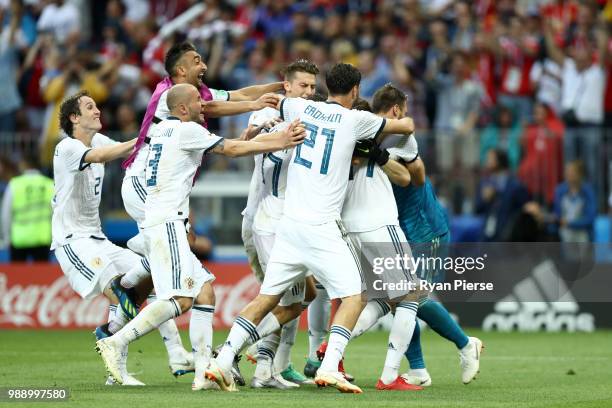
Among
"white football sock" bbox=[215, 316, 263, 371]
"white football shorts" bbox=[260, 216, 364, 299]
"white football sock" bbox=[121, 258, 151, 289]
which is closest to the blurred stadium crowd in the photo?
"white football sock" bbox=[121, 258, 151, 289]

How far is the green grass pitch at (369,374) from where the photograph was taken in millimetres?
10250

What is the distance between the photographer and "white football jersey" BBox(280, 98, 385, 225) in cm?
1100

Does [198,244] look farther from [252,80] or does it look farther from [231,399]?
[231,399]

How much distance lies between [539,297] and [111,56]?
9078 mm

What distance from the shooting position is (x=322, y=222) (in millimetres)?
10992

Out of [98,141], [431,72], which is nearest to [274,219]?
[98,141]

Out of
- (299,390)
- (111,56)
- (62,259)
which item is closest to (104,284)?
(62,259)

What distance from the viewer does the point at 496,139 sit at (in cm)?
2056

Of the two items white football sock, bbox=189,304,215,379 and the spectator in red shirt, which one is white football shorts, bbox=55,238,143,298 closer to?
white football sock, bbox=189,304,215,379

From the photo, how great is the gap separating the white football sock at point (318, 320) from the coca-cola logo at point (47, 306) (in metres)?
7.69

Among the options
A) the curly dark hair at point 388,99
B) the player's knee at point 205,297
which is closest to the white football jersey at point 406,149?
the curly dark hair at point 388,99

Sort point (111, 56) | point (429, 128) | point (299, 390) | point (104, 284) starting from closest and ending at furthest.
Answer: point (299, 390) → point (104, 284) → point (429, 128) → point (111, 56)

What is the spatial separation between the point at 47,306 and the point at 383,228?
9428 millimetres

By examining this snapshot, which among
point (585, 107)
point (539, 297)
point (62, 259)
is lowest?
point (539, 297)
